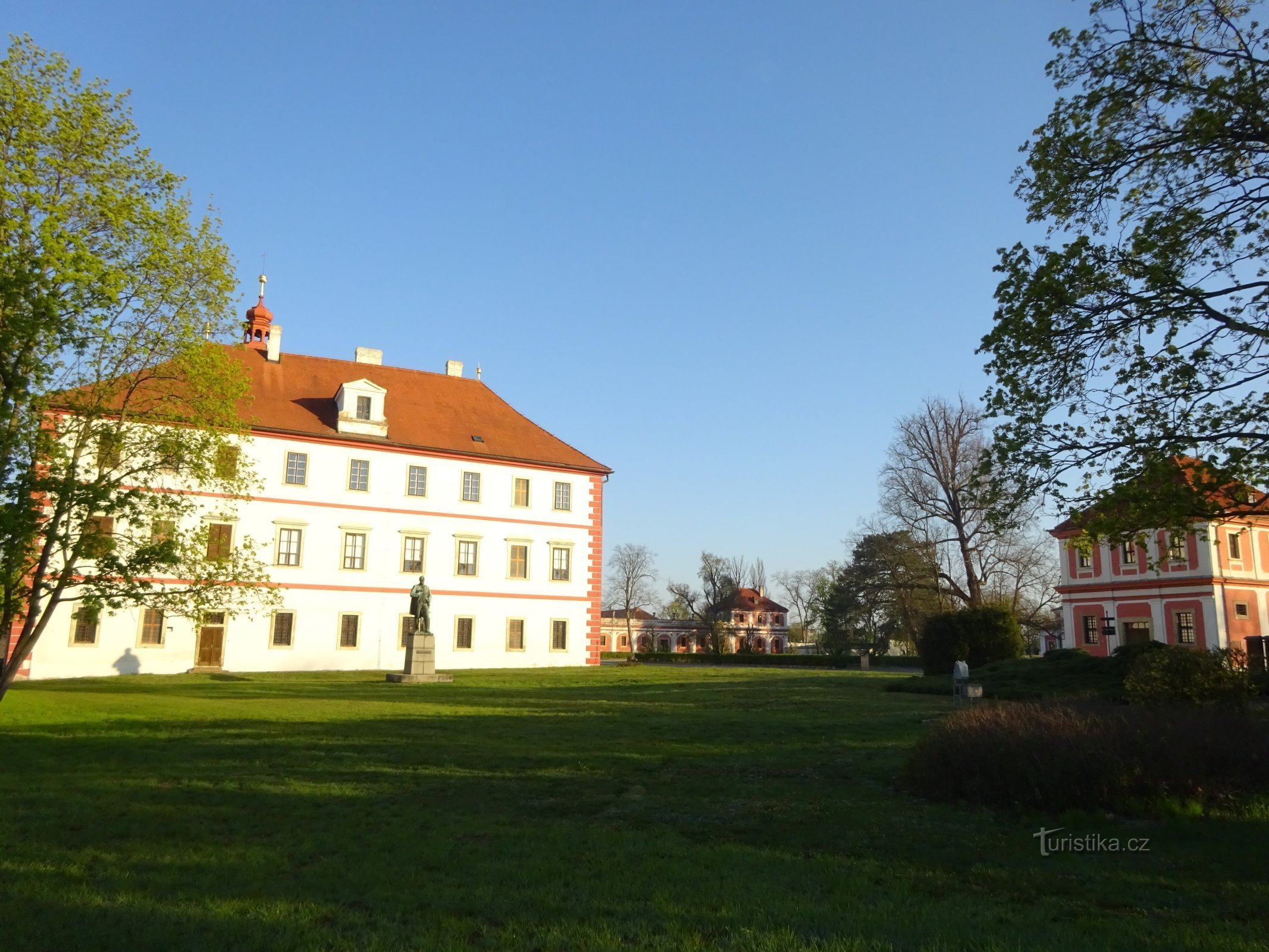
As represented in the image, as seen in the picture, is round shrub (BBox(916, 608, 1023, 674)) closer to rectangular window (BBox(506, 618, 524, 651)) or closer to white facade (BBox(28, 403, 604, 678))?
white facade (BBox(28, 403, 604, 678))

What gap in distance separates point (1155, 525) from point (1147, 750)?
3.44 metres

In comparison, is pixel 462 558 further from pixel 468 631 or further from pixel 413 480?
pixel 413 480

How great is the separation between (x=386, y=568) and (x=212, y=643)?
7.59 metres

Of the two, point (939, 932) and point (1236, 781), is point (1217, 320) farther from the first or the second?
point (939, 932)

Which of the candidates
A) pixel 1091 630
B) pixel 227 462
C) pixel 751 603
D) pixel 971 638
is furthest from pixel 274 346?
pixel 751 603

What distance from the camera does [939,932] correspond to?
566 cm

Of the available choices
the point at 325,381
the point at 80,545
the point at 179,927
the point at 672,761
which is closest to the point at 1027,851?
the point at 672,761

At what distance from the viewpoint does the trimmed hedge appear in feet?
194

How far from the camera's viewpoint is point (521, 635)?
43156mm

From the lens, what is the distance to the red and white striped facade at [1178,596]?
4775 cm

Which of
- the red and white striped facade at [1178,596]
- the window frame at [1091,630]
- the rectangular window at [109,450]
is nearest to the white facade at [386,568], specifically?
the rectangular window at [109,450]

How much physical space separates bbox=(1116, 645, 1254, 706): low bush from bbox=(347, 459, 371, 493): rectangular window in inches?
1277

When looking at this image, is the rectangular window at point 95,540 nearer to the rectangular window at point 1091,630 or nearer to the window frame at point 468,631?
the window frame at point 468,631

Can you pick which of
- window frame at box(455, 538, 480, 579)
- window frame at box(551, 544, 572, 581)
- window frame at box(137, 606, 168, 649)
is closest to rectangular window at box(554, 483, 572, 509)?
window frame at box(551, 544, 572, 581)
